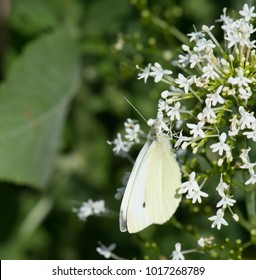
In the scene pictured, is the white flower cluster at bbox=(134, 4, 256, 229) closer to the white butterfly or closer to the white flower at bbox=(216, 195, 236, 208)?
the white flower at bbox=(216, 195, 236, 208)

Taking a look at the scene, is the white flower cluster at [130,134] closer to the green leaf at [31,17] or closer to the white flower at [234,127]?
the white flower at [234,127]

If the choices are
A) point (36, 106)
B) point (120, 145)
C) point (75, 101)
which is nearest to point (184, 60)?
point (120, 145)

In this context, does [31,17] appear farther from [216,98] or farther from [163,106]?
[216,98]

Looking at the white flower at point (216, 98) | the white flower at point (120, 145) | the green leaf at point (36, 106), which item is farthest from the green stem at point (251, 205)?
the green leaf at point (36, 106)

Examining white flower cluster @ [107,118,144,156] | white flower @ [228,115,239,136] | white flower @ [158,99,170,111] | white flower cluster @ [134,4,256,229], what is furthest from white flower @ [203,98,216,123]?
white flower cluster @ [107,118,144,156]

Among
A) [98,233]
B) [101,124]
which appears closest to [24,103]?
[101,124]

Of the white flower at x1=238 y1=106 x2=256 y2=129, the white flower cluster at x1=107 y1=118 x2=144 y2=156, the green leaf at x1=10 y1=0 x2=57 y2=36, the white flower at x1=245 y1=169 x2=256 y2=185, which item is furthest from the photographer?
the green leaf at x1=10 y1=0 x2=57 y2=36
